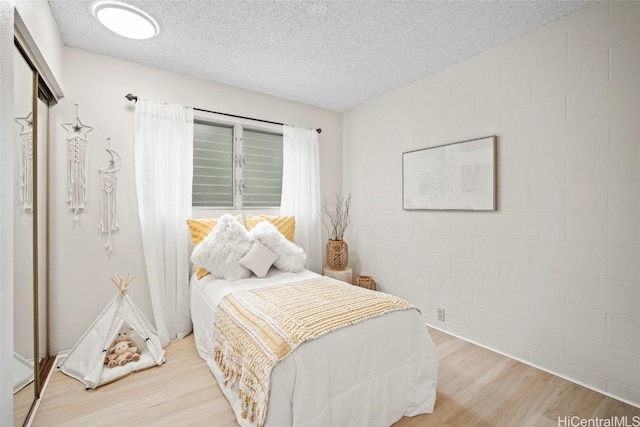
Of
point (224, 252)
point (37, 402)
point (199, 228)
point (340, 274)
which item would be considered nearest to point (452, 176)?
point (340, 274)

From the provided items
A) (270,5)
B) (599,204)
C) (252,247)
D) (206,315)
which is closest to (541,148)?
(599,204)

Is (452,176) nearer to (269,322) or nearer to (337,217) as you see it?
(337,217)

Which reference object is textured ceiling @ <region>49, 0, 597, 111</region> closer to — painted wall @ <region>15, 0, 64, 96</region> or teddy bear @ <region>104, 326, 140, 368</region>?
painted wall @ <region>15, 0, 64, 96</region>

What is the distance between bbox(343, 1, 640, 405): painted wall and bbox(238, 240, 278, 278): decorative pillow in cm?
155

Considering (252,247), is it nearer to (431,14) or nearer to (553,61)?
(431,14)

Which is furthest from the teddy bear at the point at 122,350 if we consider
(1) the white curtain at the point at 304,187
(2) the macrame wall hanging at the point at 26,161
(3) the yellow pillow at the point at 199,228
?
(1) the white curtain at the point at 304,187

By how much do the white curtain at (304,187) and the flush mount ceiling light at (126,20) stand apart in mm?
1601

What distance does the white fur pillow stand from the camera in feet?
8.04

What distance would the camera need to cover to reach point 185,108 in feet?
9.16

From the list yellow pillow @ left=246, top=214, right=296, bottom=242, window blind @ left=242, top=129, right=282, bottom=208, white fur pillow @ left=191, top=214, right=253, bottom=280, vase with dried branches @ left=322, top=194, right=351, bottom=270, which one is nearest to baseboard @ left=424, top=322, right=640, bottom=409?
vase with dried branches @ left=322, top=194, right=351, bottom=270

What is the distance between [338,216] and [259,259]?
162 centimetres

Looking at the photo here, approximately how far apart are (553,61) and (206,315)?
10.6 feet

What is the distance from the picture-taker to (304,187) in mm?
3543

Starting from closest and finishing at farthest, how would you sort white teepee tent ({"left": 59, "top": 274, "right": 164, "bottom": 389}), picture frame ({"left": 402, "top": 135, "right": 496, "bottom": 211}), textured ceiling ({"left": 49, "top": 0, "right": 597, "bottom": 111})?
textured ceiling ({"left": 49, "top": 0, "right": 597, "bottom": 111}), white teepee tent ({"left": 59, "top": 274, "right": 164, "bottom": 389}), picture frame ({"left": 402, "top": 135, "right": 496, "bottom": 211})
